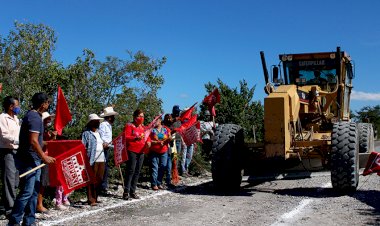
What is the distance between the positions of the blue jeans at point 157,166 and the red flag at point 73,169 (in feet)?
8.41

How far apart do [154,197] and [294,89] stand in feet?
11.8

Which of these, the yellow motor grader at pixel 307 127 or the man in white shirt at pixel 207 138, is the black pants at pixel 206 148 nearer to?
the man in white shirt at pixel 207 138

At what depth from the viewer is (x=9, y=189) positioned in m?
7.20

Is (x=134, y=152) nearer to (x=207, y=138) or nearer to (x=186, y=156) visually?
(x=186, y=156)

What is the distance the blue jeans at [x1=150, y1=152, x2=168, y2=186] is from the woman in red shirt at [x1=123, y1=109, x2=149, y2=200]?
89 centimetres

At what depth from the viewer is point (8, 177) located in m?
7.16

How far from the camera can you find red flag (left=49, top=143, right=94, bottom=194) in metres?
7.41

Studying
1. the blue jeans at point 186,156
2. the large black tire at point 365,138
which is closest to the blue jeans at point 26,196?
the blue jeans at point 186,156

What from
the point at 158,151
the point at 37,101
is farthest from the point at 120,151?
the point at 37,101

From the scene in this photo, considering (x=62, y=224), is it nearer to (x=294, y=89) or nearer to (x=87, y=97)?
(x=294, y=89)

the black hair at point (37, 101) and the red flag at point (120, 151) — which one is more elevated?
the black hair at point (37, 101)

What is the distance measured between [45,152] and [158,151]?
309 centimetres

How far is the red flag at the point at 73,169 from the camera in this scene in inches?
292

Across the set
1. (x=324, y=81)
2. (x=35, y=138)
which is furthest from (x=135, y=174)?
(x=324, y=81)
